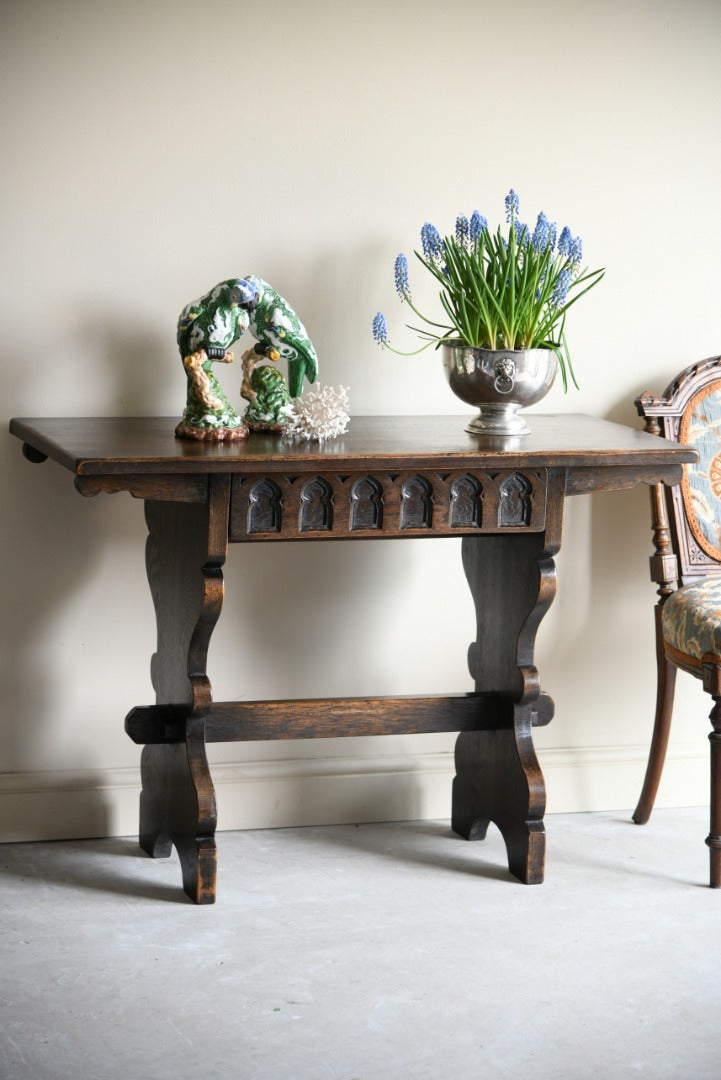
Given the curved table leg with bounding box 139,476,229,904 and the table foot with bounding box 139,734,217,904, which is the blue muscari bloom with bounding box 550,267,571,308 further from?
the table foot with bounding box 139,734,217,904

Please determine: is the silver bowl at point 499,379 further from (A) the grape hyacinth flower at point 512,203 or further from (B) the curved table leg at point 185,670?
(B) the curved table leg at point 185,670

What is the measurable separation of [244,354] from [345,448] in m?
0.38

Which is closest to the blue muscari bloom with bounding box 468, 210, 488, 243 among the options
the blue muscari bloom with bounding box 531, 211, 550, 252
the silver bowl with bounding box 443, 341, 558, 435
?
the blue muscari bloom with bounding box 531, 211, 550, 252

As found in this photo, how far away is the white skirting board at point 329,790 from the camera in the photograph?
2.96 m

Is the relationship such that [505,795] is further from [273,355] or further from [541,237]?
[541,237]

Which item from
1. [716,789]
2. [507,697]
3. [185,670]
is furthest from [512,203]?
[716,789]

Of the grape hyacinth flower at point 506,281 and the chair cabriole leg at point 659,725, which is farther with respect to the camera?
the chair cabriole leg at point 659,725

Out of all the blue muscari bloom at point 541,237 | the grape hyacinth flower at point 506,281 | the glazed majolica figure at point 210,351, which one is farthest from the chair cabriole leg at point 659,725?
the glazed majolica figure at point 210,351

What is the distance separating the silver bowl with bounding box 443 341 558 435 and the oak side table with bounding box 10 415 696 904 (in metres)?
0.07

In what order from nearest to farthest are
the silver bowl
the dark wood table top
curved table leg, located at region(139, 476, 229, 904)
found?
Result: the dark wood table top < curved table leg, located at region(139, 476, 229, 904) < the silver bowl

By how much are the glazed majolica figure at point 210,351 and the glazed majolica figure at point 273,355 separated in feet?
0.19

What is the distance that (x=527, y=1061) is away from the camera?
209cm

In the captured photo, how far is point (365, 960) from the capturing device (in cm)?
243

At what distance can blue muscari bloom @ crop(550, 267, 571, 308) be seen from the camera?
2.70m
